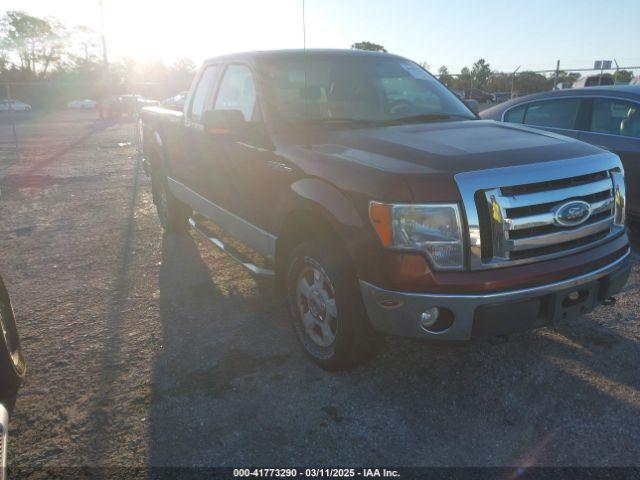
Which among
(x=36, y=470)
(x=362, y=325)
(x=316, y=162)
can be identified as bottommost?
(x=36, y=470)

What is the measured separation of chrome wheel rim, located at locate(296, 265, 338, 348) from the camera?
3102 mm

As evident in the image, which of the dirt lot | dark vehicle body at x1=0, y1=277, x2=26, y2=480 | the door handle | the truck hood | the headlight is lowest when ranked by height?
the dirt lot

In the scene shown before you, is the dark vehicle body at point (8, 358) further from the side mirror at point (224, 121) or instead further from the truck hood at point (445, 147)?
the truck hood at point (445, 147)

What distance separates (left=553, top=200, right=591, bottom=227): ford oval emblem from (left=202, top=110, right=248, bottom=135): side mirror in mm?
2118

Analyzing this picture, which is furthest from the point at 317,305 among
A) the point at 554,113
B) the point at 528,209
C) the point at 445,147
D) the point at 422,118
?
the point at 554,113

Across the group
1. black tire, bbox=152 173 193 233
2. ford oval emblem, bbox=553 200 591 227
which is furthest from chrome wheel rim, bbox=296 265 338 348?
black tire, bbox=152 173 193 233

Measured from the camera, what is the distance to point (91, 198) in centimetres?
883

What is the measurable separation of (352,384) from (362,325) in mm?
499

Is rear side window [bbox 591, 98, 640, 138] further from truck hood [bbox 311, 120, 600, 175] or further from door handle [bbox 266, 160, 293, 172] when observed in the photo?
door handle [bbox 266, 160, 293, 172]

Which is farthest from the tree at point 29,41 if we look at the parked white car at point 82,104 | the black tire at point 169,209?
the black tire at point 169,209

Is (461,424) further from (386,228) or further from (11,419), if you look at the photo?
(11,419)

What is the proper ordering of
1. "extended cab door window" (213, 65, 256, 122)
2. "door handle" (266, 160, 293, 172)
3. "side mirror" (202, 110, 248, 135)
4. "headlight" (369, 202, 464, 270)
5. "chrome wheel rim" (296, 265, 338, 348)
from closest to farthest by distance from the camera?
"headlight" (369, 202, 464, 270) < "chrome wheel rim" (296, 265, 338, 348) < "door handle" (266, 160, 293, 172) < "side mirror" (202, 110, 248, 135) < "extended cab door window" (213, 65, 256, 122)

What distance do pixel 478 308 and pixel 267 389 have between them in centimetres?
138

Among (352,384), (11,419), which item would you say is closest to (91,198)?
(11,419)
